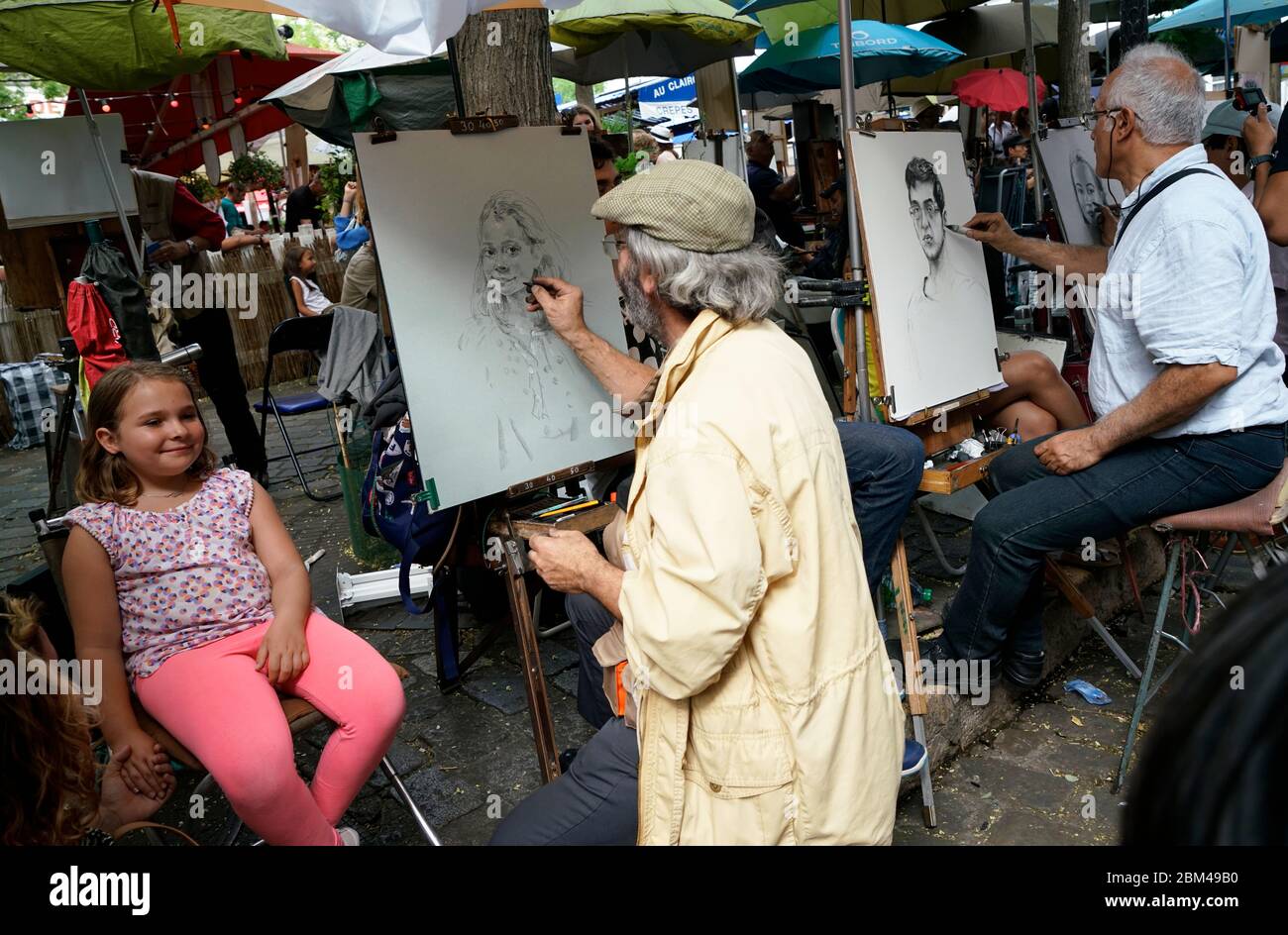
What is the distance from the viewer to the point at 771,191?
309 inches

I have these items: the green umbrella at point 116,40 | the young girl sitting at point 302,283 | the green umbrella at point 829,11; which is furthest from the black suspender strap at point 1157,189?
the young girl sitting at point 302,283

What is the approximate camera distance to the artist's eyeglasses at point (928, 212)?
10.00ft

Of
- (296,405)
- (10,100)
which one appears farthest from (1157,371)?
(10,100)

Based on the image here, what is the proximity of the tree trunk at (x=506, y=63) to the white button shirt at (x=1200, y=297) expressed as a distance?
178 centimetres

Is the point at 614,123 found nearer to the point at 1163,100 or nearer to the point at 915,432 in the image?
the point at 915,432

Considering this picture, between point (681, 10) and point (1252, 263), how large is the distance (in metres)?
3.81

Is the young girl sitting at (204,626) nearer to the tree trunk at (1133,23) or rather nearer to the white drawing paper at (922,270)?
the white drawing paper at (922,270)

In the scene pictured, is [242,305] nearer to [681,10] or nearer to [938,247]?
[681,10]

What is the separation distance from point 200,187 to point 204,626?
9.67 metres

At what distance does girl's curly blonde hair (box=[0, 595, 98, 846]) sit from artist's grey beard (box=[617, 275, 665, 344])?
46.0 inches

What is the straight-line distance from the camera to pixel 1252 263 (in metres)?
2.55

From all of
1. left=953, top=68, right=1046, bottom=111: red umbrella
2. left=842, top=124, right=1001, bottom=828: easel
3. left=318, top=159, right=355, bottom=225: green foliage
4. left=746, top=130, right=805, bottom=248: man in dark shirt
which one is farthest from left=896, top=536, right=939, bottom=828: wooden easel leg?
left=318, top=159, right=355, bottom=225: green foliage

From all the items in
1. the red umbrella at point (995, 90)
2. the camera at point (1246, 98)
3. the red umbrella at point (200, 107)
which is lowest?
the camera at point (1246, 98)
